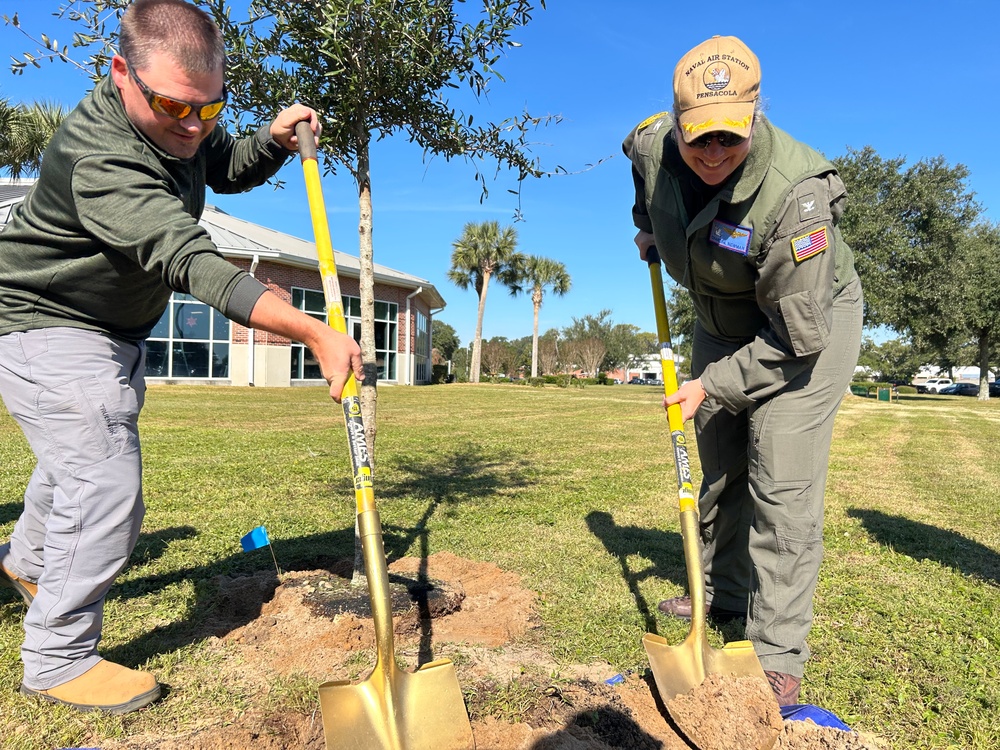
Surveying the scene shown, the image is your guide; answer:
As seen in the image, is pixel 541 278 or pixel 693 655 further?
pixel 541 278

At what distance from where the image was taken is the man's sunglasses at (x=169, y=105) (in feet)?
6.31

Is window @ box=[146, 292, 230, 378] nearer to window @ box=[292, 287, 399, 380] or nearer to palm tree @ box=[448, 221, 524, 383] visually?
window @ box=[292, 287, 399, 380]

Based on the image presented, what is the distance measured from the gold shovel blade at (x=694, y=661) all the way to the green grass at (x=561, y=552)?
0.34 m

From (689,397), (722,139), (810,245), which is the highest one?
(722,139)

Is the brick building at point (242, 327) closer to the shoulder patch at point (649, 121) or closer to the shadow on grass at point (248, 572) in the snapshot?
the shadow on grass at point (248, 572)

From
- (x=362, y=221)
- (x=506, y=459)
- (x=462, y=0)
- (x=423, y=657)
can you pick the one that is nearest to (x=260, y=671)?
(x=423, y=657)

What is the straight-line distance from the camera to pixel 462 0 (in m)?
3.26

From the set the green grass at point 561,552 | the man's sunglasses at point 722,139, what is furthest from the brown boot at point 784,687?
the man's sunglasses at point 722,139

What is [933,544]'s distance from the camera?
4.63m

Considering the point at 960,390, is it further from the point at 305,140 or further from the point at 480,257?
the point at 305,140

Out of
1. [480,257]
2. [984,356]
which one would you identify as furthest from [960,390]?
[480,257]

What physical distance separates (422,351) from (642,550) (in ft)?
94.3

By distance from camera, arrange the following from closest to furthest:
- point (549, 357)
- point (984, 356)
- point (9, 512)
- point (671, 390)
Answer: point (671, 390)
point (9, 512)
point (984, 356)
point (549, 357)

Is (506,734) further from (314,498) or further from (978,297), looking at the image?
(978,297)
